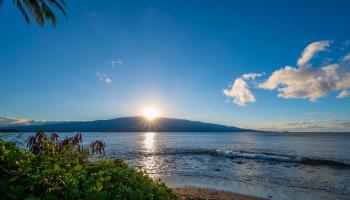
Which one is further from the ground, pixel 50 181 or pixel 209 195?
pixel 50 181

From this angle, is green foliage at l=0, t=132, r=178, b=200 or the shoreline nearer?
green foliage at l=0, t=132, r=178, b=200

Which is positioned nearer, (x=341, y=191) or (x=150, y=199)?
(x=150, y=199)

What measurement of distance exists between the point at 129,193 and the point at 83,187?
0.57 meters

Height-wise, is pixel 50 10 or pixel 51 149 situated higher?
pixel 50 10

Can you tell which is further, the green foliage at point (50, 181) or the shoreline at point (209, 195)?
the shoreline at point (209, 195)

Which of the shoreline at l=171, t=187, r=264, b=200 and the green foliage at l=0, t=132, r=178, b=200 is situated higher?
the green foliage at l=0, t=132, r=178, b=200

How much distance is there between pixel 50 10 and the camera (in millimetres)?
13359

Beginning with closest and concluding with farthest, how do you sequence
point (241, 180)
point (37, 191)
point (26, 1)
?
point (37, 191) → point (26, 1) → point (241, 180)

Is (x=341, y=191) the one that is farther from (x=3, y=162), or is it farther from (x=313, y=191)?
(x=3, y=162)

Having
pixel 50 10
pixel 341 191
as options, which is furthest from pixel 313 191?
pixel 50 10

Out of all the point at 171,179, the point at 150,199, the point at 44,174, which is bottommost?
the point at 171,179

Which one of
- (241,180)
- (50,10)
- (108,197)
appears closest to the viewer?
(108,197)

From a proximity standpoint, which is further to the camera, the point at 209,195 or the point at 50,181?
the point at 209,195

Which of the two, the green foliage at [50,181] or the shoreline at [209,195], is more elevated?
the green foliage at [50,181]
